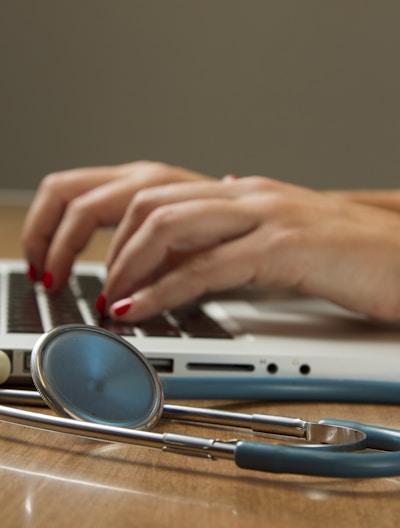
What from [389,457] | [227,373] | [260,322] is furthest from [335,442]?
[260,322]

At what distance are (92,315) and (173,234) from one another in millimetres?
105

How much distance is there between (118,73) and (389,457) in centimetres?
227

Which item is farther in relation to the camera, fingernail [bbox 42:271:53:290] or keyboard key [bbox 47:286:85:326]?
fingernail [bbox 42:271:53:290]

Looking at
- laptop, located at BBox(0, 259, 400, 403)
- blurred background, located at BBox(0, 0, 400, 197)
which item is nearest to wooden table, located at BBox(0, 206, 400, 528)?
laptop, located at BBox(0, 259, 400, 403)

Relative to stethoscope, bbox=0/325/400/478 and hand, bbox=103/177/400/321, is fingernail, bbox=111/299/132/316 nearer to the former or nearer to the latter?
hand, bbox=103/177/400/321

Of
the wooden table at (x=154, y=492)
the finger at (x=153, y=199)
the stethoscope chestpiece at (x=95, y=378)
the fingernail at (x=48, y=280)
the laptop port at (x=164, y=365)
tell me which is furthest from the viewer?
the fingernail at (x=48, y=280)

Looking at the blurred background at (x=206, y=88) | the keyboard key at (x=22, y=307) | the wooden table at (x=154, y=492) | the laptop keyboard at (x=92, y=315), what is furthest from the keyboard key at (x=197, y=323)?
the blurred background at (x=206, y=88)

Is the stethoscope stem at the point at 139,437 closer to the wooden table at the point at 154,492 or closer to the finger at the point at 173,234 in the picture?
the wooden table at the point at 154,492

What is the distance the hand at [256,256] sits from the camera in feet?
2.36

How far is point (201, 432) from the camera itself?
43cm

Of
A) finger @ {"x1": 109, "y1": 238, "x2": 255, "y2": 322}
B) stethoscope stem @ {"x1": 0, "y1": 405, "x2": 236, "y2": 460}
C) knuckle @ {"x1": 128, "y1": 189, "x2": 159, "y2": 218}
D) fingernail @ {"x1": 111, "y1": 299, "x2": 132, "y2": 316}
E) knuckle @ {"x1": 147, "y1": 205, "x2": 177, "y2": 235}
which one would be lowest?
fingernail @ {"x1": 111, "y1": 299, "x2": 132, "y2": 316}

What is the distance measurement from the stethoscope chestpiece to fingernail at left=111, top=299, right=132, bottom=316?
0.78ft

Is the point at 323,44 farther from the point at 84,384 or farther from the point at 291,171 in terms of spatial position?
the point at 84,384

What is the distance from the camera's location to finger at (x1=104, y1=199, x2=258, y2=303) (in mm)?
721
